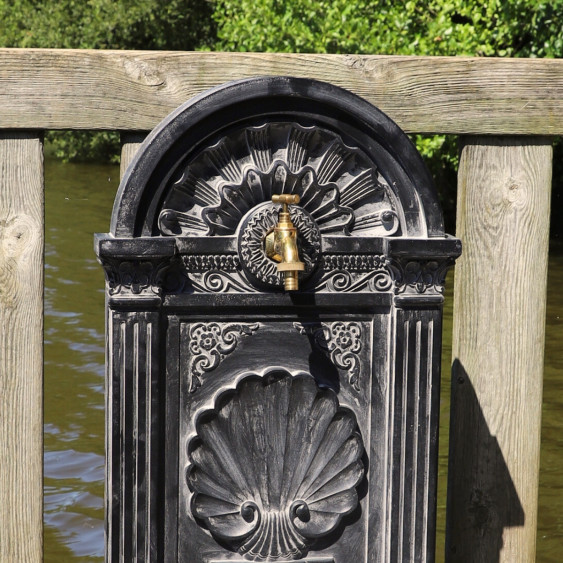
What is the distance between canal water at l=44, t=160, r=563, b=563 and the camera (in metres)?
4.26

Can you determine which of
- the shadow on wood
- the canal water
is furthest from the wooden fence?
the canal water

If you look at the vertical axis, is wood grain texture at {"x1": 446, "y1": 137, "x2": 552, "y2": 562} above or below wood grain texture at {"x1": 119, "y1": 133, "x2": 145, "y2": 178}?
below

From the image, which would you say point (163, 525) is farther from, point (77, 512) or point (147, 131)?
point (77, 512)

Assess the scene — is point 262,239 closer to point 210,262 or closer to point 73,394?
point 210,262

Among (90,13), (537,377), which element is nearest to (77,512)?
(537,377)

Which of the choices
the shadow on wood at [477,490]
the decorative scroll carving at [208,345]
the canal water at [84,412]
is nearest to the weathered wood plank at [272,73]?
the decorative scroll carving at [208,345]

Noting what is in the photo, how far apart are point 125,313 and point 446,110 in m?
0.91

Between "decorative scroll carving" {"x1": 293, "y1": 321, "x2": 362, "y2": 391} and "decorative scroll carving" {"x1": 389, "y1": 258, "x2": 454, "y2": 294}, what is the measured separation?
0.47 feet

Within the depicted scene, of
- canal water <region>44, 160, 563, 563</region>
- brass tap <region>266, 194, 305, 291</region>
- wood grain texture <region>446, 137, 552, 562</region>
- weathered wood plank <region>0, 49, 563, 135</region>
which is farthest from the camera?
canal water <region>44, 160, 563, 563</region>

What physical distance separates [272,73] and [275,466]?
3.04 feet

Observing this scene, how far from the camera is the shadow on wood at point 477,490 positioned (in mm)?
2555

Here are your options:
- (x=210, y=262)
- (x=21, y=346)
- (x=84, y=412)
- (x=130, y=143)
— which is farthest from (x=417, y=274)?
(x=84, y=412)

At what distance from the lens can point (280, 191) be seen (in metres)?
2.28

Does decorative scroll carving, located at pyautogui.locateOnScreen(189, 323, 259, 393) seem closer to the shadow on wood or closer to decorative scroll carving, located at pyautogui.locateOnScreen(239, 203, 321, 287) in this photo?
decorative scroll carving, located at pyautogui.locateOnScreen(239, 203, 321, 287)
